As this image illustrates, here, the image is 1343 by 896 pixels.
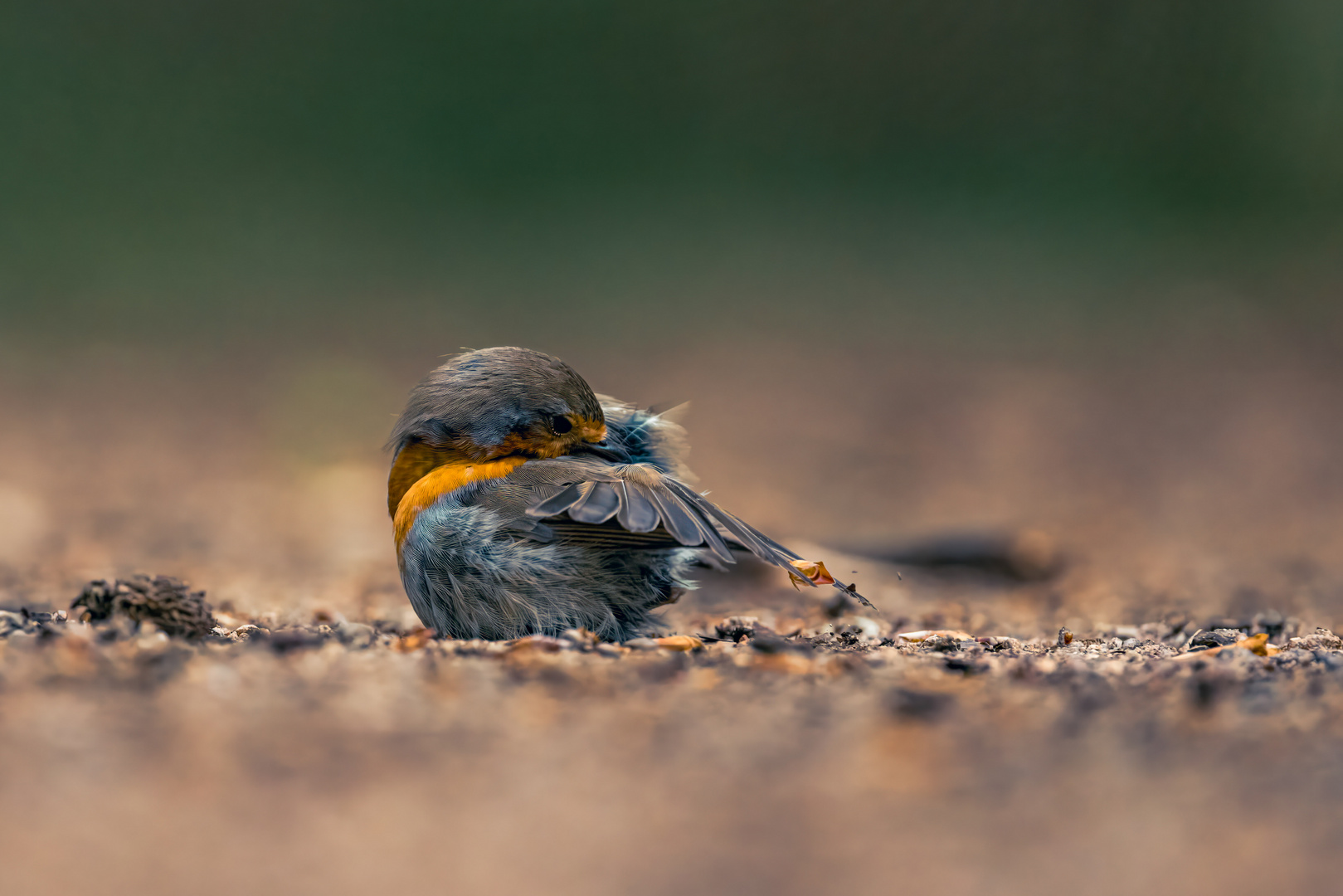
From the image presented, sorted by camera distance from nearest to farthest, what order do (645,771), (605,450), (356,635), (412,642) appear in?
(645,771) → (412,642) → (356,635) → (605,450)

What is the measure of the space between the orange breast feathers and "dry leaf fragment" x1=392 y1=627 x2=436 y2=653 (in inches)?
10.5

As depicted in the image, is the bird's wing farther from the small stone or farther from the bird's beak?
the small stone

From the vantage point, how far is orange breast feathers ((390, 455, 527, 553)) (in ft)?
10.9

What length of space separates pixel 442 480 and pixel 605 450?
0.51 metres

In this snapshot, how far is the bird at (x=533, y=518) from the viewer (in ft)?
10.3

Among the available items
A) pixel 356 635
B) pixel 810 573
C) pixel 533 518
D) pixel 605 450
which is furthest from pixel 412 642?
pixel 810 573

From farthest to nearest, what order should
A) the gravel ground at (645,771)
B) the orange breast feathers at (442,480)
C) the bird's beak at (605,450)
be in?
the bird's beak at (605,450), the orange breast feathers at (442,480), the gravel ground at (645,771)

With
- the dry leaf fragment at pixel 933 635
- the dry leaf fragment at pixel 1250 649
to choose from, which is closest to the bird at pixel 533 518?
the dry leaf fragment at pixel 933 635

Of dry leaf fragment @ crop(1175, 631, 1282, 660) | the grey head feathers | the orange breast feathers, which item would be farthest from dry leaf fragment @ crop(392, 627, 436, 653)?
dry leaf fragment @ crop(1175, 631, 1282, 660)

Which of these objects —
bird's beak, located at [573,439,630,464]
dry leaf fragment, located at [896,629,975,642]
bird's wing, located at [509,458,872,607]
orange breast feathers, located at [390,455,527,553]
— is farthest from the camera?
dry leaf fragment, located at [896,629,975,642]

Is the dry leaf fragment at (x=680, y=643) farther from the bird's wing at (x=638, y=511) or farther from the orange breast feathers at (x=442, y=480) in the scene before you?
the orange breast feathers at (x=442, y=480)

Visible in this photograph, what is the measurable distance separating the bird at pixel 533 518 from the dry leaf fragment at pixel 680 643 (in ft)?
0.54

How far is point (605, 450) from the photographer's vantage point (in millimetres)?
3596

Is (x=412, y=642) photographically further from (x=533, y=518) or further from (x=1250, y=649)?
(x=1250, y=649)
